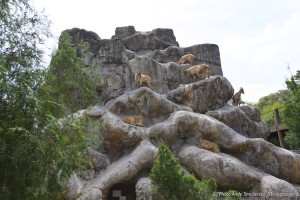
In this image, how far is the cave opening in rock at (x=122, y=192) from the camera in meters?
12.1

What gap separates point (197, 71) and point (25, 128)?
12.5m

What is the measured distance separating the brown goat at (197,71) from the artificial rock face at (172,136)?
1.67 ft

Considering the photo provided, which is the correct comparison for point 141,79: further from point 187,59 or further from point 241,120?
point 241,120

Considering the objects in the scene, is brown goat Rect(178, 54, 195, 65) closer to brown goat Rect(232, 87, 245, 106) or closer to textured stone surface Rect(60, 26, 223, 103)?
textured stone surface Rect(60, 26, 223, 103)

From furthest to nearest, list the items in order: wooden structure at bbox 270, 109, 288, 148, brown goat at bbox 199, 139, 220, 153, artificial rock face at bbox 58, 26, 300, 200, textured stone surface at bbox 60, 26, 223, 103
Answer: wooden structure at bbox 270, 109, 288, 148 < textured stone surface at bbox 60, 26, 223, 103 < brown goat at bbox 199, 139, 220, 153 < artificial rock face at bbox 58, 26, 300, 200

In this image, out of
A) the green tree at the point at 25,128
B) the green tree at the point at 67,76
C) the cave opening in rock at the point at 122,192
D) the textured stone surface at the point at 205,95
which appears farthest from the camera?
the textured stone surface at the point at 205,95

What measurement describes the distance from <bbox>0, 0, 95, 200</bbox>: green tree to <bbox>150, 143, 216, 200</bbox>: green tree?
6.36 feet

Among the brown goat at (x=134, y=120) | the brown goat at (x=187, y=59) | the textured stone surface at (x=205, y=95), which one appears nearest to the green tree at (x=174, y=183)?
the brown goat at (x=134, y=120)

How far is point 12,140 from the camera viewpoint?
6301 millimetres

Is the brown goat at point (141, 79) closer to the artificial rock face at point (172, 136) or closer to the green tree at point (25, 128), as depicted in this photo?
the artificial rock face at point (172, 136)

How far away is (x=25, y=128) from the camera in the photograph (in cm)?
644

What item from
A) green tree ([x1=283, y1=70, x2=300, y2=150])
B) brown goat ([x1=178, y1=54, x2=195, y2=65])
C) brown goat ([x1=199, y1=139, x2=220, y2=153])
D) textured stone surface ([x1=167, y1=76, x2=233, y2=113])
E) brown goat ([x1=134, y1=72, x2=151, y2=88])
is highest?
brown goat ([x1=178, y1=54, x2=195, y2=65])

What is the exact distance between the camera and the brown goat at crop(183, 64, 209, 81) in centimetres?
1786

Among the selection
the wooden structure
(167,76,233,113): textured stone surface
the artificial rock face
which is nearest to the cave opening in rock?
the artificial rock face
